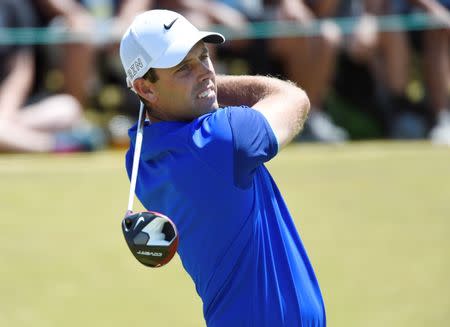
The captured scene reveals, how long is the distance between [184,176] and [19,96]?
617 centimetres

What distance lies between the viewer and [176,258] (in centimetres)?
554

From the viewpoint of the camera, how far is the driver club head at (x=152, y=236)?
225 centimetres

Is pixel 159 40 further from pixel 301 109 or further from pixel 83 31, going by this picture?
pixel 83 31

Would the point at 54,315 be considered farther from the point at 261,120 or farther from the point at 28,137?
the point at 28,137

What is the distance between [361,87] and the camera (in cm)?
1027

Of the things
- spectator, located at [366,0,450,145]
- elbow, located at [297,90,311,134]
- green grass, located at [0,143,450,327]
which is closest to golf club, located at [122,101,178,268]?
elbow, located at [297,90,311,134]

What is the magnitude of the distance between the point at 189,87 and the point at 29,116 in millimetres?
5882

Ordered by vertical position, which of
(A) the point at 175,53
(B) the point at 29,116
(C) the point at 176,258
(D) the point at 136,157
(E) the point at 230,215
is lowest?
(B) the point at 29,116

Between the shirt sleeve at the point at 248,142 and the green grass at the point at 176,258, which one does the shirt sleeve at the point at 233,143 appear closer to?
the shirt sleeve at the point at 248,142

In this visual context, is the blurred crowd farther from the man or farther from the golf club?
the golf club

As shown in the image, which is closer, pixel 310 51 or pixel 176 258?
pixel 176 258

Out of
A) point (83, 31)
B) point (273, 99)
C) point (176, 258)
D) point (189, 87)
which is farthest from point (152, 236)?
point (83, 31)

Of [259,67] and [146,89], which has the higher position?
[146,89]

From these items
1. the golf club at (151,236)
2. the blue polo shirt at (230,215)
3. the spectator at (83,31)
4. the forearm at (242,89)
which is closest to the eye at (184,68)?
the blue polo shirt at (230,215)
